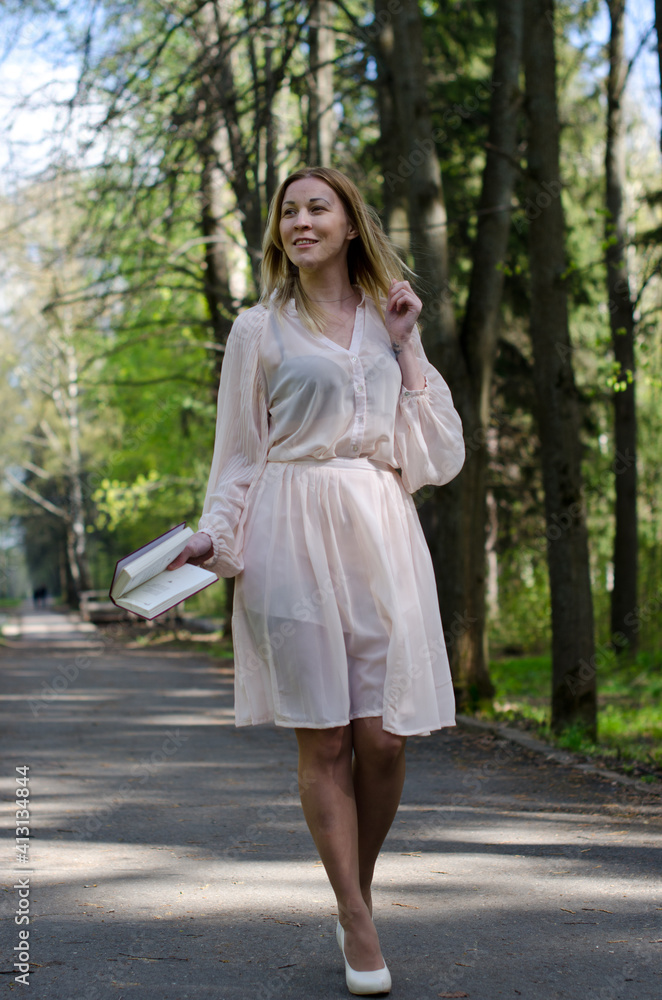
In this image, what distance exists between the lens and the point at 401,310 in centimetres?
334

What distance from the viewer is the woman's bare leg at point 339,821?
297cm

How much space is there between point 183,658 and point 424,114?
10.7m

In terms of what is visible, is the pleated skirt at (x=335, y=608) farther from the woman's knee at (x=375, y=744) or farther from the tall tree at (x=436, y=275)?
the tall tree at (x=436, y=275)

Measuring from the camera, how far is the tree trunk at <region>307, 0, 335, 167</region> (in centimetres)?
1230

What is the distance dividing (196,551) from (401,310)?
3.26 ft

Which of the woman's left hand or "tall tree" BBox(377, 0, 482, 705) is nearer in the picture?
the woman's left hand

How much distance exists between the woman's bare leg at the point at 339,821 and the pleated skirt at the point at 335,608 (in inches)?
3.6

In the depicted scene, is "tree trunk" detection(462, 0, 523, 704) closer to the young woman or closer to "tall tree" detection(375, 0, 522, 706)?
"tall tree" detection(375, 0, 522, 706)

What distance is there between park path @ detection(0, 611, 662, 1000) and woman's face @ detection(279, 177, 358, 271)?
2146 mm

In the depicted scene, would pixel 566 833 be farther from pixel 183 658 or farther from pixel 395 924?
pixel 183 658

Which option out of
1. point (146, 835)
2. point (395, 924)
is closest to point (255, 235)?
→ point (146, 835)

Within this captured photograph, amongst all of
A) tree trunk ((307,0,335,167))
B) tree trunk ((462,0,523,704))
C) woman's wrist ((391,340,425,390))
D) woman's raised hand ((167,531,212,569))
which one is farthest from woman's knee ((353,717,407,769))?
tree trunk ((307,0,335,167))

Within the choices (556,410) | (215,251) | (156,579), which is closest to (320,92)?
(215,251)

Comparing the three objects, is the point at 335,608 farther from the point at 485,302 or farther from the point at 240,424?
the point at 485,302
